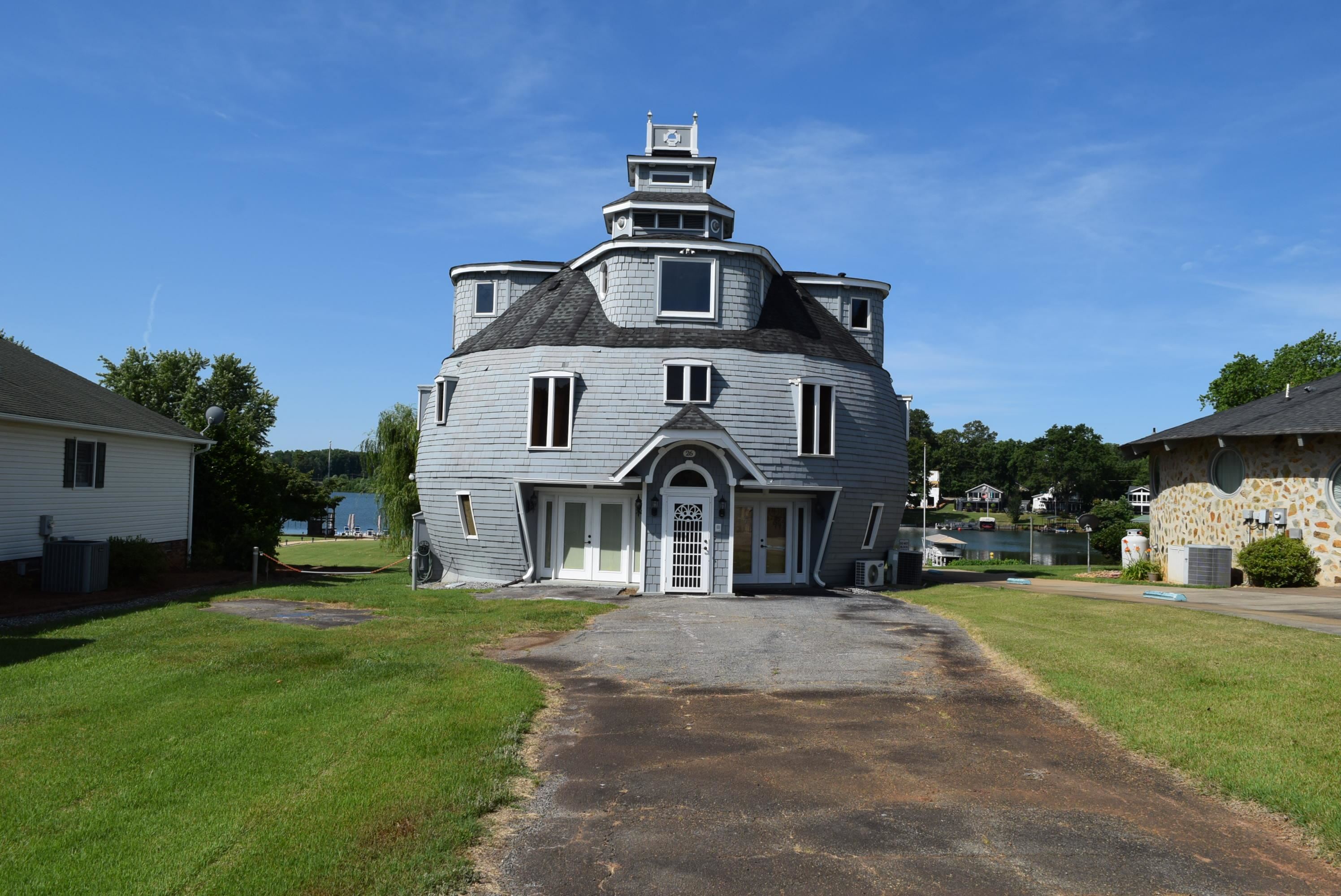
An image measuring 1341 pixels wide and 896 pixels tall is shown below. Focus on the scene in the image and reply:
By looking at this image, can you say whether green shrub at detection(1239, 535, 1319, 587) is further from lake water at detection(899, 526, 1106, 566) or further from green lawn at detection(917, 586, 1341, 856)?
lake water at detection(899, 526, 1106, 566)

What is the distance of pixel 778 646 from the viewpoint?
1340cm

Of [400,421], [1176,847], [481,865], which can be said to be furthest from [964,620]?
[400,421]

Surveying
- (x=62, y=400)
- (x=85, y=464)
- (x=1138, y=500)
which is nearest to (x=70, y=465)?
(x=85, y=464)

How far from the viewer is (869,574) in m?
23.2

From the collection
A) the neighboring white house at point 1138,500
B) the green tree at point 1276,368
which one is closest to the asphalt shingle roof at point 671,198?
the green tree at point 1276,368

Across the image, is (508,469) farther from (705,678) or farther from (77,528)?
(705,678)

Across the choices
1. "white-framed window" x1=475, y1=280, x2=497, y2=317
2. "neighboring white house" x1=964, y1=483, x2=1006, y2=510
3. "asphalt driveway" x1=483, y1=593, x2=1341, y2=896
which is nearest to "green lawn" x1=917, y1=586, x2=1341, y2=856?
"asphalt driveway" x1=483, y1=593, x2=1341, y2=896

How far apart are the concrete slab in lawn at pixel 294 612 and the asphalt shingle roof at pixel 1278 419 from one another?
21.7 meters

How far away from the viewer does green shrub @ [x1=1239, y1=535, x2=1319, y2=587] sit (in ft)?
70.4

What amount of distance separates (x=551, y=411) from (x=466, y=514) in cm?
404

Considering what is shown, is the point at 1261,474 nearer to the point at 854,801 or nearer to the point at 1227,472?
the point at 1227,472

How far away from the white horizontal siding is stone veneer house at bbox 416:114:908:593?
22.9 ft

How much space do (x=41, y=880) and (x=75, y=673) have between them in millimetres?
6236

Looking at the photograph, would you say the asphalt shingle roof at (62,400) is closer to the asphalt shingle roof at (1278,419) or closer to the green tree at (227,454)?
the green tree at (227,454)
